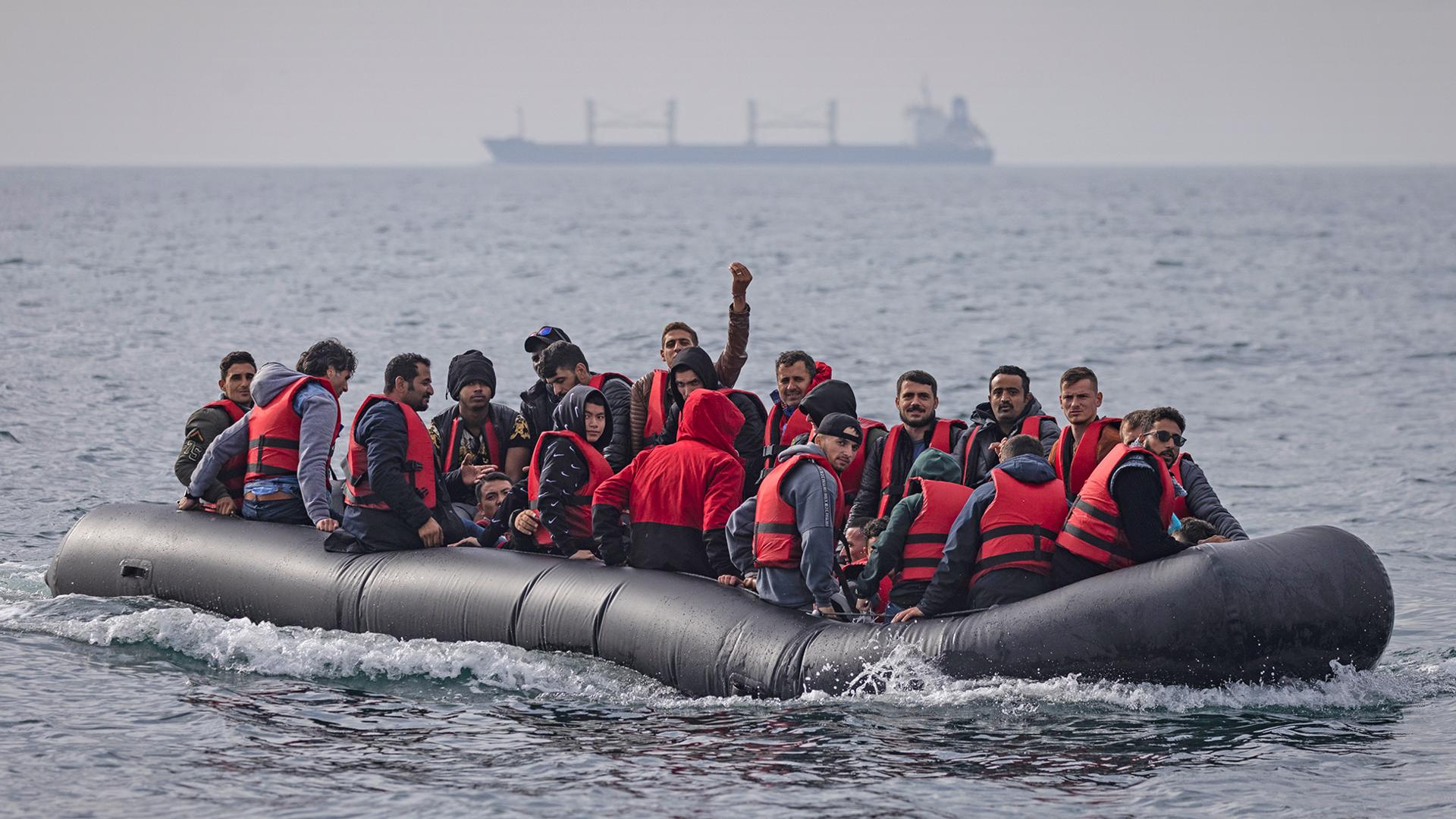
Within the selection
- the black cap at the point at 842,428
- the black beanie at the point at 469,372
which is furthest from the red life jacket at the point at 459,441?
the black cap at the point at 842,428

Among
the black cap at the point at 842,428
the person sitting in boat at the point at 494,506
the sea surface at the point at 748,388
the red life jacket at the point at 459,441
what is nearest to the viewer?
the sea surface at the point at 748,388

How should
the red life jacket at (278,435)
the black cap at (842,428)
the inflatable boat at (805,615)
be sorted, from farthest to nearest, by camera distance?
the red life jacket at (278,435)
the black cap at (842,428)
the inflatable boat at (805,615)

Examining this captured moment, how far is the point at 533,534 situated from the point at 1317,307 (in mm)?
29717

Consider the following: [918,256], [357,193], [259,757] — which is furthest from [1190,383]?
[357,193]

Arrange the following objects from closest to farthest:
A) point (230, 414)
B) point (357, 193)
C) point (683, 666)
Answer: point (683, 666), point (230, 414), point (357, 193)

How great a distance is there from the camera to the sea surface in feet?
23.6

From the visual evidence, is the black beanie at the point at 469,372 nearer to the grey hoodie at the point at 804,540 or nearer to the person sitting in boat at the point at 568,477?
the person sitting in boat at the point at 568,477

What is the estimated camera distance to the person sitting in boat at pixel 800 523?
7.79m

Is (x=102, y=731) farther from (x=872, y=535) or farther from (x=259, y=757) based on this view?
(x=872, y=535)

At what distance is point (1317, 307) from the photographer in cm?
3528

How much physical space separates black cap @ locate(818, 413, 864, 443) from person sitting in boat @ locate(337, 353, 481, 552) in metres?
2.13

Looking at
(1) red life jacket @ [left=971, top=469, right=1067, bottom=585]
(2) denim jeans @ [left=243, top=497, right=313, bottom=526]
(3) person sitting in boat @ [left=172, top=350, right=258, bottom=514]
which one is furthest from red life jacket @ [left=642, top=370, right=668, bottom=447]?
(3) person sitting in boat @ [left=172, top=350, right=258, bottom=514]

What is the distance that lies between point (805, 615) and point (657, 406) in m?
1.91

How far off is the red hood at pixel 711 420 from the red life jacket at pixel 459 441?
1.98 meters
